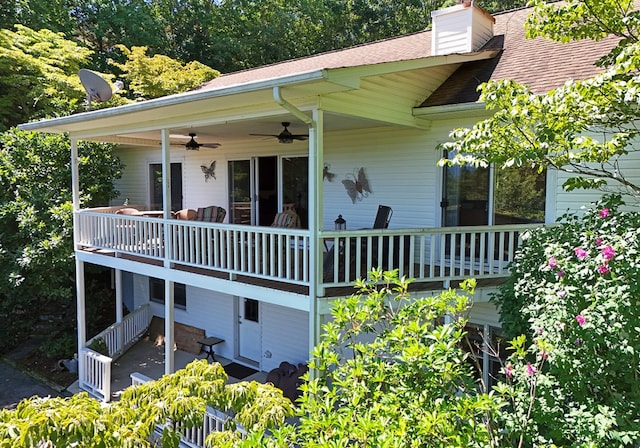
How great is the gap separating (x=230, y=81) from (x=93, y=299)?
23.4ft

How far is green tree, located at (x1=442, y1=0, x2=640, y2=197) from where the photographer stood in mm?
4000

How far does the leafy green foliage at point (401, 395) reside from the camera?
93.6 inches

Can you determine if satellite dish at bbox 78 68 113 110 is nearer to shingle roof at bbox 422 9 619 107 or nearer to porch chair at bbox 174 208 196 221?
porch chair at bbox 174 208 196 221

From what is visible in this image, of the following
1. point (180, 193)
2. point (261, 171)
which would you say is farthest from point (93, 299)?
point (261, 171)

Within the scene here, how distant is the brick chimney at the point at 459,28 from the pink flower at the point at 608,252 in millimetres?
5524

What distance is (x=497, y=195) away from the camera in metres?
6.79

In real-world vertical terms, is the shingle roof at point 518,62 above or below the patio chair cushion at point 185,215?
above

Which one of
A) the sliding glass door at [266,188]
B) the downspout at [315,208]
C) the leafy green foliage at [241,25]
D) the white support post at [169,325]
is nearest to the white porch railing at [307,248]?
the downspout at [315,208]

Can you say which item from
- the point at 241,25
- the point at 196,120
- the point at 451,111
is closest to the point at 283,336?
the point at 196,120

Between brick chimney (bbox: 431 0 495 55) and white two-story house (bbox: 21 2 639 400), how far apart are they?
25mm

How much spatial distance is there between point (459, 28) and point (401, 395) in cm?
700

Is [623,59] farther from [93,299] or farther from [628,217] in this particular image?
[93,299]

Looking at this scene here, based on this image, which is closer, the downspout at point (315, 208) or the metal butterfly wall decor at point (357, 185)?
the downspout at point (315, 208)

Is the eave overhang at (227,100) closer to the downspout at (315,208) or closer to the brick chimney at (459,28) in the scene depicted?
the downspout at (315,208)
